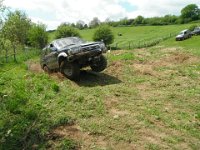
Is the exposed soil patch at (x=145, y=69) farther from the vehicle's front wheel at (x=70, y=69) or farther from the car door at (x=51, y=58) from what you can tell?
the car door at (x=51, y=58)

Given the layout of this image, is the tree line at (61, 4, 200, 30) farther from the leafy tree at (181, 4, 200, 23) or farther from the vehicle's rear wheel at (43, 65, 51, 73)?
the vehicle's rear wheel at (43, 65, 51, 73)

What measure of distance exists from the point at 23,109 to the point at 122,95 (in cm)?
311

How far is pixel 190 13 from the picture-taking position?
9881 cm

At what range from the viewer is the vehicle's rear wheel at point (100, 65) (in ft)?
47.4

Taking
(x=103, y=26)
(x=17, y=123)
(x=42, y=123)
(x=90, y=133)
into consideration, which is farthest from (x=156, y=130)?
(x=103, y=26)

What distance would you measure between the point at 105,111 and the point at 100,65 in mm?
5537

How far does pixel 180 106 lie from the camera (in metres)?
9.57

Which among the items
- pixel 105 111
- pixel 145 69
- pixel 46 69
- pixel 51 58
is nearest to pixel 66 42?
pixel 51 58

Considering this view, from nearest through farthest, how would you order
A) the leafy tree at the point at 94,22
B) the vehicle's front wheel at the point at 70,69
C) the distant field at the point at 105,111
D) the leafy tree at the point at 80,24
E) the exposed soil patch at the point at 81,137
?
the exposed soil patch at the point at 81,137 < the distant field at the point at 105,111 < the vehicle's front wheel at the point at 70,69 < the leafy tree at the point at 94,22 < the leafy tree at the point at 80,24

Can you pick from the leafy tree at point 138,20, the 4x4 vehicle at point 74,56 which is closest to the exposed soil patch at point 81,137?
the 4x4 vehicle at point 74,56

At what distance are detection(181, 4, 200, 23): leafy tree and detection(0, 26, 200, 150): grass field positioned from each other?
8532 cm

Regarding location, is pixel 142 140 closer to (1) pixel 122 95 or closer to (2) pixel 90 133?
(2) pixel 90 133

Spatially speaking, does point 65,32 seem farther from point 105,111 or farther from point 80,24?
point 80,24

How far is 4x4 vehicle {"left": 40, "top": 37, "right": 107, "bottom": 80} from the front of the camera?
13.1 m
